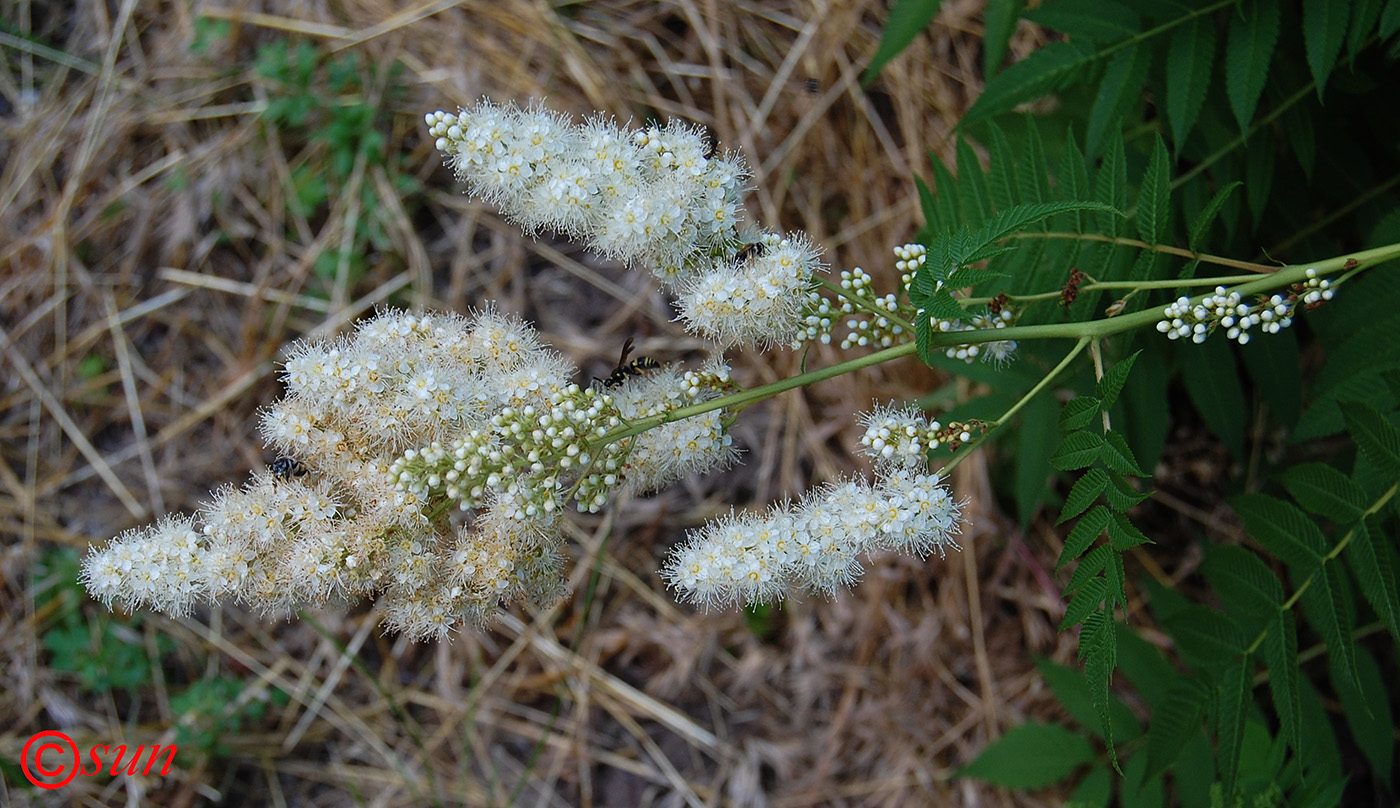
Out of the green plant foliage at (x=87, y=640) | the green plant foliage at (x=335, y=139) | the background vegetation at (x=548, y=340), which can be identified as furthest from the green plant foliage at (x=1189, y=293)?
the green plant foliage at (x=87, y=640)

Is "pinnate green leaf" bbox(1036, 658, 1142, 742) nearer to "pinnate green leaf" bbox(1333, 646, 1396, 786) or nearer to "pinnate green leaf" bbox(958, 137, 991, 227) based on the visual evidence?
"pinnate green leaf" bbox(1333, 646, 1396, 786)

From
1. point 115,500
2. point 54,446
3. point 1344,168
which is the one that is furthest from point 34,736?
point 1344,168

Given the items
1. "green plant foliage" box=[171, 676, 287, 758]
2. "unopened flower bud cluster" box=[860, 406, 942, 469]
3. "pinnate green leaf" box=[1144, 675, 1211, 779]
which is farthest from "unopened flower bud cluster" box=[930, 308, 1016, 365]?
"green plant foliage" box=[171, 676, 287, 758]

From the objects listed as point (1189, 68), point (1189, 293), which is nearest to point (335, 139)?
point (1189, 68)

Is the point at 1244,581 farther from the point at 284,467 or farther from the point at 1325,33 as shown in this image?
the point at 284,467

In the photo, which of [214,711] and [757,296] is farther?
[214,711]

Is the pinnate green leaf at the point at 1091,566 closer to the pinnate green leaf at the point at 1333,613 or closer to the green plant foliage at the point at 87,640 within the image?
the pinnate green leaf at the point at 1333,613
